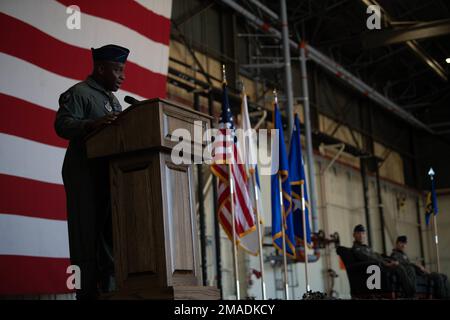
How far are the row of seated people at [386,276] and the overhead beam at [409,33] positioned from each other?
2.12 m

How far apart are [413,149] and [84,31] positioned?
15.4m

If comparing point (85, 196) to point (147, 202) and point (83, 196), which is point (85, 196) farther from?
point (147, 202)

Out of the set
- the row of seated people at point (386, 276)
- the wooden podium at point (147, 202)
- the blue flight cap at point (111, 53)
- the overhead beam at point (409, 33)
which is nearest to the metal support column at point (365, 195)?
the row of seated people at point (386, 276)

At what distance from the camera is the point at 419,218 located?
19266mm

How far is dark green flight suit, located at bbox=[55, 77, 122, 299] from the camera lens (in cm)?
294

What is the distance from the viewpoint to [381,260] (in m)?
6.98

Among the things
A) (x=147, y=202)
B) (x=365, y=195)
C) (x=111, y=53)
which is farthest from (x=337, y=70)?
(x=147, y=202)

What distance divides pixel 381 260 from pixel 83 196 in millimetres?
4558

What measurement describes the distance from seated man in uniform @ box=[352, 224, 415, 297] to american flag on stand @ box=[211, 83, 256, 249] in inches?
42.0

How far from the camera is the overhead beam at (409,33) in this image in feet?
26.3

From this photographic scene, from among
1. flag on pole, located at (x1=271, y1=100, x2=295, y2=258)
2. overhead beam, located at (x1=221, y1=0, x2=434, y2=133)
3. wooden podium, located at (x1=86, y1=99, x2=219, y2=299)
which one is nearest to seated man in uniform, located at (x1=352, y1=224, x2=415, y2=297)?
flag on pole, located at (x1=271, y1=100, x2=295, y2=258)

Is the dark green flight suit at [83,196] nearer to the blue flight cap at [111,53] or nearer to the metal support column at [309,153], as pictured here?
the blue flight cap at [111,53]

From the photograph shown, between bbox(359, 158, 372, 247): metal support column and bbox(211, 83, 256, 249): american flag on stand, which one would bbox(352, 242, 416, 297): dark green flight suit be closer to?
bbox(211, 83, 256, 249): american flag on stand
